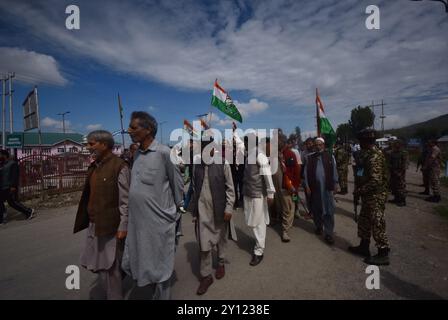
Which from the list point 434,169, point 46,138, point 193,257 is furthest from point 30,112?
point 46,138

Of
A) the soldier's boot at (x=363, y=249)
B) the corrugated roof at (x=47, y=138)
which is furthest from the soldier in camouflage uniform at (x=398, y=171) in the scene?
the corrugated roof at (x=47, y=138)

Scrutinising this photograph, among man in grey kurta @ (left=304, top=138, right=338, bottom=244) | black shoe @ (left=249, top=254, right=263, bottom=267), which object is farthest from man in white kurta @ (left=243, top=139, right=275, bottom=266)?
man in grey kurta @ (left=304, top=138, right=338, bottom=244)

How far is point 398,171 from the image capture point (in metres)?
6.92

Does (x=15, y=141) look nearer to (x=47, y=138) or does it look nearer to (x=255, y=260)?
(x=255, y=260)

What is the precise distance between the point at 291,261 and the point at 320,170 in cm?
182

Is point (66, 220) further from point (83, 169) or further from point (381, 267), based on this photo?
point (381, 267)

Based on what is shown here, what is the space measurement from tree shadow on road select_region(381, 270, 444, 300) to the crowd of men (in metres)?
0.36

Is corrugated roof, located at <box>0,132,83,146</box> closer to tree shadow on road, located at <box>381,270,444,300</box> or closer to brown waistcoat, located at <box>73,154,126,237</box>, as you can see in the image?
brown waistcoat, located at <box>73,154,126,237</box>

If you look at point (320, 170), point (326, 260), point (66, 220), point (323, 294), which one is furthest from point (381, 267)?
point (66, 220)

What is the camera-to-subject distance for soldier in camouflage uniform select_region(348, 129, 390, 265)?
11.5 ft

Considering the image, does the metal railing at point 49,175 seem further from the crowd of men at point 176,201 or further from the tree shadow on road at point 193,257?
the crowd of men at point 176,201

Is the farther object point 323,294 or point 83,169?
point 83,169

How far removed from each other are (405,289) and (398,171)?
16.6ft
